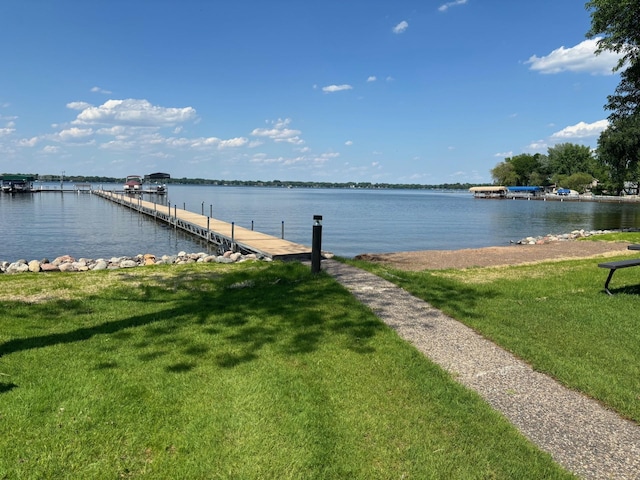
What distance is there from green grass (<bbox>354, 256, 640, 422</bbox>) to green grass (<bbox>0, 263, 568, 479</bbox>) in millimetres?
1293

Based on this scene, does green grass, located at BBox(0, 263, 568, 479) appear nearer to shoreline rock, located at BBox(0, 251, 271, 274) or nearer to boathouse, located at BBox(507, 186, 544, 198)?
shoreline rock, located at BBox(0, 251, 271, 274)

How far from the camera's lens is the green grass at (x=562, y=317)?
14.4 feet

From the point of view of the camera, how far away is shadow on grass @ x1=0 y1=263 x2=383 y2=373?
15.8 feet

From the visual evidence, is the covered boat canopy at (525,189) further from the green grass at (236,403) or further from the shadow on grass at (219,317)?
the green grass at (236,403)

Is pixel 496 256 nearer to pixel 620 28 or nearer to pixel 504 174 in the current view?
pixel 620 28

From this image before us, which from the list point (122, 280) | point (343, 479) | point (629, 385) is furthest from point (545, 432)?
point (122, 280)

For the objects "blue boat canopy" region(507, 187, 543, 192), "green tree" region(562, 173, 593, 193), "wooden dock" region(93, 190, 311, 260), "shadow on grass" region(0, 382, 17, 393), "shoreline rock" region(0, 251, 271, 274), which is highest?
"green tree" region(562, 173, 593, 193)

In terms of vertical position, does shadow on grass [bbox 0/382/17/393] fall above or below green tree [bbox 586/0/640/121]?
below

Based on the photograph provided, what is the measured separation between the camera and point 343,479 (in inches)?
108

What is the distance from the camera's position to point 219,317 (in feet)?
19.4

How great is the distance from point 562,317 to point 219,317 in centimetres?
487

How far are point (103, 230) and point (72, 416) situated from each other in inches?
1155

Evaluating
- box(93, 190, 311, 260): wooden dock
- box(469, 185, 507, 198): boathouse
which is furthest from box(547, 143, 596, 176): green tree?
box(93, 190, 311, 260): wooden dock

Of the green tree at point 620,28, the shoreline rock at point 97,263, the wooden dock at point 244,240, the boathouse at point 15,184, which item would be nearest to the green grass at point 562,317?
the wooden dock at point 244,240
